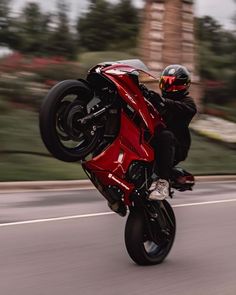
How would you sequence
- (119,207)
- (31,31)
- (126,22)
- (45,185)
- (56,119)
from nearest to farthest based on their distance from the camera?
(56,119) < (119,207) < (45,185) < (31,31) < (126,22)

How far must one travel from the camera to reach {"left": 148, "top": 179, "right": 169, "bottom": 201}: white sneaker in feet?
20.9

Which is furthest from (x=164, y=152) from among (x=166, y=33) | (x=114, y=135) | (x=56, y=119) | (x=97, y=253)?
(x=166, y=33)

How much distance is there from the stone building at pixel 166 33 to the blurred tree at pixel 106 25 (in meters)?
13.2

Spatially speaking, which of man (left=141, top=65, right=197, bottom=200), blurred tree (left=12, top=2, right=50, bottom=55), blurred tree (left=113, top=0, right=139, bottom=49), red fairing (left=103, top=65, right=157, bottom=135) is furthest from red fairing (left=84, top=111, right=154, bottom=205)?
blurred tree (left=113, top=0, right=139, bottom=49)

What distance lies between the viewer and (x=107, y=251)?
23.6 feet

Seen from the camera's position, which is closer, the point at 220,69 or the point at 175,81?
the point at 175,81

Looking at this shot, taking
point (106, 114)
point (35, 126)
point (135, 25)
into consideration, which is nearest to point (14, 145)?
point (35, 126)

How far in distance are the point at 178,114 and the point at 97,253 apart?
171 centimetres

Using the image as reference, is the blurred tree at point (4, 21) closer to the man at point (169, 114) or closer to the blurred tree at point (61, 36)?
the blurred tree at point (61, 36)

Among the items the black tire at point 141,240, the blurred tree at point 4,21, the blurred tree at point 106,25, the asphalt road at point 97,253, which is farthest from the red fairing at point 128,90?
the blurred tree at point 106,25

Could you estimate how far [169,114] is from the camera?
21.3ft

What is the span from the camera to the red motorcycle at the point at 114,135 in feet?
19.0

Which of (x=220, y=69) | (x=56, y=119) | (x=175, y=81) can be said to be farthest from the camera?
(x=220, y=69)

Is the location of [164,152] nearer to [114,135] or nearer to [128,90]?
[114,135]
